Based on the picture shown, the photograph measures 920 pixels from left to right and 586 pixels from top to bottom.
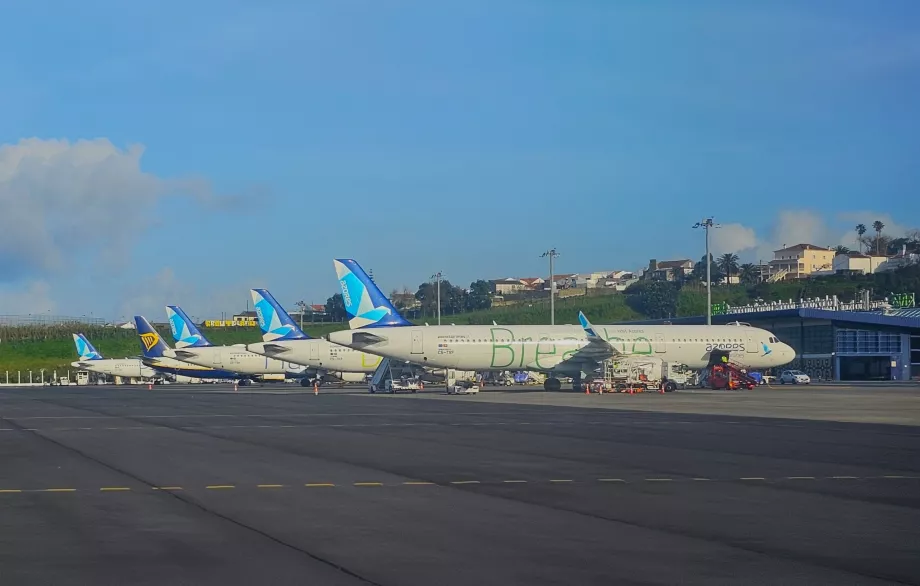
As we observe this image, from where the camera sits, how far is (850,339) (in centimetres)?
10031

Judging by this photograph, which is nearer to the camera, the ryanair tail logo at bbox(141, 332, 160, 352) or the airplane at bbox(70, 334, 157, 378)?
the ryanair tail logo at bbox(141, 332, 160, 352)

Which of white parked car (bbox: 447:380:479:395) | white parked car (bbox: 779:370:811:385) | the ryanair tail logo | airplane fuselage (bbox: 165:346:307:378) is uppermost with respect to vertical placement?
the ryanair tail logo

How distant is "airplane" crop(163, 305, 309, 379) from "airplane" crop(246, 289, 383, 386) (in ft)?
19.5

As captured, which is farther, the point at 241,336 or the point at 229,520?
the point at 241,336

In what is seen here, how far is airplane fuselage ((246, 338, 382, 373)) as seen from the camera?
80.8 m

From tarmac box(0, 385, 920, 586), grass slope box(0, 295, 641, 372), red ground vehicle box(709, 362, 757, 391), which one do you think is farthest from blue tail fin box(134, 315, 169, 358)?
tarmac box(0, 385, 920, 586)

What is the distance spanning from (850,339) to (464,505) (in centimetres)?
9152

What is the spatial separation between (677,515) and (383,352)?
51963mm

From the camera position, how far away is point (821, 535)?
44.3ft

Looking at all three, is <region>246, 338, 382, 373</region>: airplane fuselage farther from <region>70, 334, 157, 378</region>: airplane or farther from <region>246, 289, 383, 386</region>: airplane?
<region>70, 334, 157, 378</region>: airplane

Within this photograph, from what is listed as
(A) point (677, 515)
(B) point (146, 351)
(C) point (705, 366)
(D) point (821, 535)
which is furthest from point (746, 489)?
(B) point (146, 351)

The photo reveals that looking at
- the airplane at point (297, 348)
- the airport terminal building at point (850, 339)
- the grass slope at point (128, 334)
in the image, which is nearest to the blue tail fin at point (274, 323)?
the airplane at point (297, 348)

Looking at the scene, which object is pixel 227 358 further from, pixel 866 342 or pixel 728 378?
pixel 866 342

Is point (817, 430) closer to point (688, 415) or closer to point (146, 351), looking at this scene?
point (688, 415)
